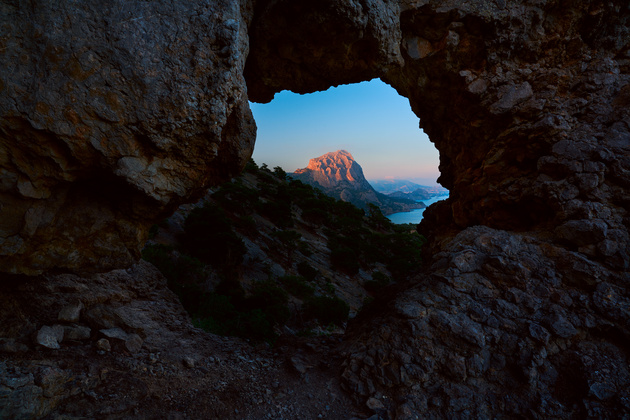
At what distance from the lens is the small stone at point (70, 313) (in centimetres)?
488

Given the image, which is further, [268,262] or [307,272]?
[307,272]

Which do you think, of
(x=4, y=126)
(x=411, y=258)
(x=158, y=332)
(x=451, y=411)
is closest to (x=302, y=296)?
(x=158, y=332)

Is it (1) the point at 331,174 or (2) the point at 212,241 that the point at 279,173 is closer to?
(2) the point at 212,241

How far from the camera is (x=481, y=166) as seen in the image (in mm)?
7336

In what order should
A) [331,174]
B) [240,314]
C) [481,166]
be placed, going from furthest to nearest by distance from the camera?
[331,174]
[240,314]
[481,166]

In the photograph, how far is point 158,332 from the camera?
5859 mm

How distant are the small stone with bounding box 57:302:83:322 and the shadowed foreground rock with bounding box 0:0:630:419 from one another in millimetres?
376

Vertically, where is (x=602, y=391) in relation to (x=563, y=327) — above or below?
below

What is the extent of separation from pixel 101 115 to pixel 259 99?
4873mm

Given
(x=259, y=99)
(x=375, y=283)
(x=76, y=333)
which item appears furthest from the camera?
(x=375, y=283)

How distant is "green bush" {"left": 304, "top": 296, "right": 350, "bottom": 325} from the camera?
42.0 ft

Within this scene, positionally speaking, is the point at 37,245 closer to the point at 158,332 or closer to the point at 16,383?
the point at 16,383

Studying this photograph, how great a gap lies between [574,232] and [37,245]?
30.2 ft

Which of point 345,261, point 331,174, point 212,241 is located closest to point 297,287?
point 212,241
